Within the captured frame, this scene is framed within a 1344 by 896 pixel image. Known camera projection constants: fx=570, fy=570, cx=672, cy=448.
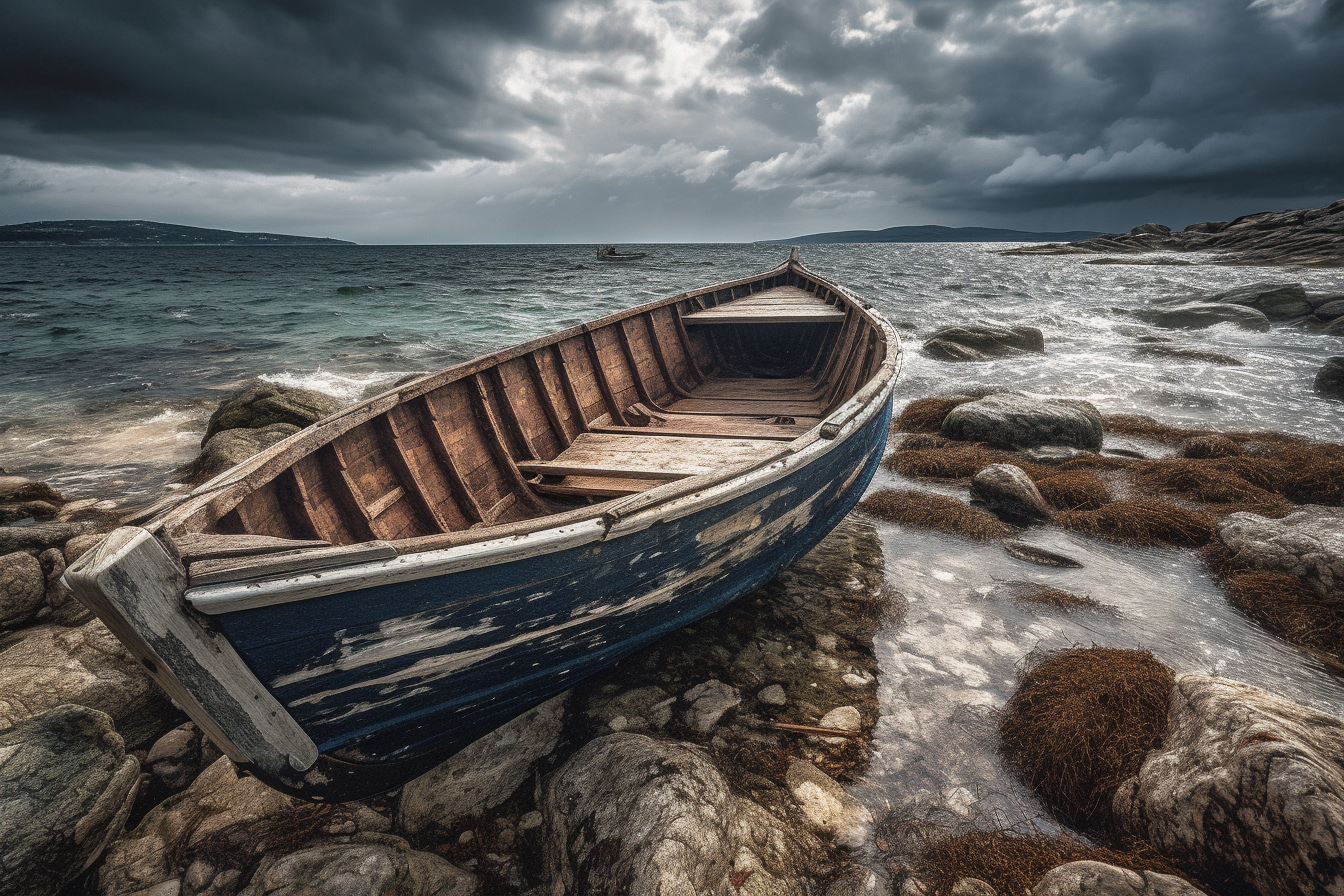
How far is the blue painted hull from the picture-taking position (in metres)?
2.30

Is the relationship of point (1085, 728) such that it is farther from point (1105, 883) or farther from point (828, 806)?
point (828, 806)

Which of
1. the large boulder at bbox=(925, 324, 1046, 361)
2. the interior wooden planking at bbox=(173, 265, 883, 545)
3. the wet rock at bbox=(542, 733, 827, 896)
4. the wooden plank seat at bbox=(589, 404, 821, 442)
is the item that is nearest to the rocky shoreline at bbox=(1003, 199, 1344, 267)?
the large boulder at bbox=(925, 324, 1046, 361)

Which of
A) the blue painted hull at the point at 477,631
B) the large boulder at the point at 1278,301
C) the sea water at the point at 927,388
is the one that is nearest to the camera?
the blue painted hull at the point at 477,631

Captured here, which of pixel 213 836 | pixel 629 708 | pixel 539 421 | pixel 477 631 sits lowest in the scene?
pixel 629 708

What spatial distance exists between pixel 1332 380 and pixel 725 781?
15319 millimetres

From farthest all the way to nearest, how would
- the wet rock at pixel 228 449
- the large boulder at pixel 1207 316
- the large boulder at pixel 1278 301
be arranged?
the large boulder at pixel 1278 301 < the large boulder at pixel 1207 316 < the wet rock at pixel 228 449

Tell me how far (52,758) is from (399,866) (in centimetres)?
Result: 178

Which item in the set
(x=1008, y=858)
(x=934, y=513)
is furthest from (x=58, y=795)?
(x=934, y=513)

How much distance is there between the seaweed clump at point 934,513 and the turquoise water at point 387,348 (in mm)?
6540

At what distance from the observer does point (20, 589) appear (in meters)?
4.48

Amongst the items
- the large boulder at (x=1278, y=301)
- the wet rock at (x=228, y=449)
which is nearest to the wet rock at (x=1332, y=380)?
the large boulder at (x=1278, y=301)

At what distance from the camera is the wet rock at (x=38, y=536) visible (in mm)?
5051

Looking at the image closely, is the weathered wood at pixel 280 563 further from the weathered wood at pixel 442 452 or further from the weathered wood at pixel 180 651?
the weathered wood at pixel 442 452

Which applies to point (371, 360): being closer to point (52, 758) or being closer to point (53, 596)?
point (53, 596)
